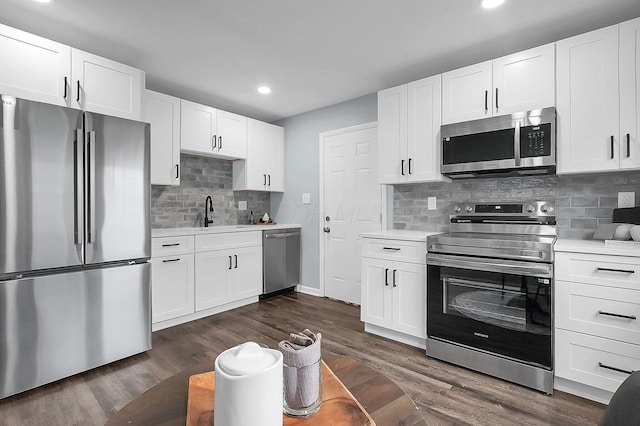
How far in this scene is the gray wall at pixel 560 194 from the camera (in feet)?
7.94

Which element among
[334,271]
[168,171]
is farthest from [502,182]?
[168,171]

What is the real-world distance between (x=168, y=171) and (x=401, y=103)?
2.51m

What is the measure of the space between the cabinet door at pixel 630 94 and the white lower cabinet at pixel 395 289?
4.73 ft

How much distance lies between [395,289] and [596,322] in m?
1.36

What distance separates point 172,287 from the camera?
325 centimetres

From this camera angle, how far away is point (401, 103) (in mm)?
3133

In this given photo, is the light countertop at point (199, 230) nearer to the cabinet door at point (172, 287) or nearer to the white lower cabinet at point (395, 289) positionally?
the cabinet door at point (172, 287)

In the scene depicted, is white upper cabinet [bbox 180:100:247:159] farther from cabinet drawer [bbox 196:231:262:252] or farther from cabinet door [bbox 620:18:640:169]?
cabinet door [bbox 620:18:640:169]

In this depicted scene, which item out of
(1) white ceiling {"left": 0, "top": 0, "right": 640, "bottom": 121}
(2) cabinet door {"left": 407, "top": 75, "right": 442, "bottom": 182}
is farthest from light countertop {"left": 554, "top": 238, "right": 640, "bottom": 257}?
(1) white ceiling {"left": 0, "top": 0, "right": 640, "bottom": 121}

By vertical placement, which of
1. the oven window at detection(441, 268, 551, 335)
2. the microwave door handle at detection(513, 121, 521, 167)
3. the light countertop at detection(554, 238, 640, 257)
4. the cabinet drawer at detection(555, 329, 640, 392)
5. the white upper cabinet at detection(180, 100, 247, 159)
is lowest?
the cabinet drawer at detection(555, 329, 640, 392)

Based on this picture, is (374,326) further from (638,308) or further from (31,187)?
(31,187)

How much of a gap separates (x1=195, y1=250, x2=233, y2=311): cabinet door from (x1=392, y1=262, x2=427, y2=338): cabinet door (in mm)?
1924

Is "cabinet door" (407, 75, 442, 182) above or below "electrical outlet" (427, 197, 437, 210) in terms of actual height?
above

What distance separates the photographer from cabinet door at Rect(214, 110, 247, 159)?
13.1 feet
